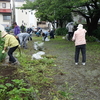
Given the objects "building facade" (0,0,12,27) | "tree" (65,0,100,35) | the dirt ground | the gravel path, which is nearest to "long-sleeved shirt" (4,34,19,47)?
the dirt ground

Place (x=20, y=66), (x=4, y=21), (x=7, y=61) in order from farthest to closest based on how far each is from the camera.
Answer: (x=4, y=21) < (x=7, y=61) < (x=20, y=66)

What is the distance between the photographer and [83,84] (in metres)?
4.37

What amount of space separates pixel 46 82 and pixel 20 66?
194 centimetres

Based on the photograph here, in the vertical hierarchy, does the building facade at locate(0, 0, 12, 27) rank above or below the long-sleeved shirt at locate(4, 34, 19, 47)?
above

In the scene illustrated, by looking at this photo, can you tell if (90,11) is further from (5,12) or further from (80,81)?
(5,12)

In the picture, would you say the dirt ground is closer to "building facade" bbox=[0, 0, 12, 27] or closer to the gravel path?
the gravel path

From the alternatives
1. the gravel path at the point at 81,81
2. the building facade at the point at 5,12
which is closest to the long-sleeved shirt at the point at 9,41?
the gravel path at the point at 81,81

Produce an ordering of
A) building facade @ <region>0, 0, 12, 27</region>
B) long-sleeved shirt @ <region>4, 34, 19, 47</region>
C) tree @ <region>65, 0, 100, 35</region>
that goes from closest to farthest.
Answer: long-sleeved shirt @ <region>4, 34, 19, 47</region>, tree @ <region>65, 0, 100, 35</region>, building facade @ <region>0, 0, 12, 27</region>

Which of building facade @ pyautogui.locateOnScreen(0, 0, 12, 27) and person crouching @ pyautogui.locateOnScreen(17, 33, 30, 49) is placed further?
building facade @ pyautogui.locateOnScreen(0, 0, 12, 27)

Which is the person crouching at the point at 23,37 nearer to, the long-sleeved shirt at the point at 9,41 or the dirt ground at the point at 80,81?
the long-sleeved shirt at the point at 9,41

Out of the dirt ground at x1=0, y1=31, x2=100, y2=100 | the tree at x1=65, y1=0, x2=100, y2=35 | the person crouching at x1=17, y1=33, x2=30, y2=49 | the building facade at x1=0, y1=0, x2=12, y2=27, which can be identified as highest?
the building facade at x1=0, y1=0, x2=12, y2=27

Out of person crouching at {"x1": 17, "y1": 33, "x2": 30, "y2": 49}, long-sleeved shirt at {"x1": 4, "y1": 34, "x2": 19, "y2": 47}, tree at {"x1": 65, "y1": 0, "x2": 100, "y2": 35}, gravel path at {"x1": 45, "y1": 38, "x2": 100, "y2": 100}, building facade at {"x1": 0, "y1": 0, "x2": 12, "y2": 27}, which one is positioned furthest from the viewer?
building facade at {"x1": 0, "y1": 0, "x2": 12, "y2": 27}

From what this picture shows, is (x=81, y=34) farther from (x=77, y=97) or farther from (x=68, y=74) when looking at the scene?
(x=77, y=97)

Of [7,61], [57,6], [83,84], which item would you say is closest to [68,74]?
[83,84]
